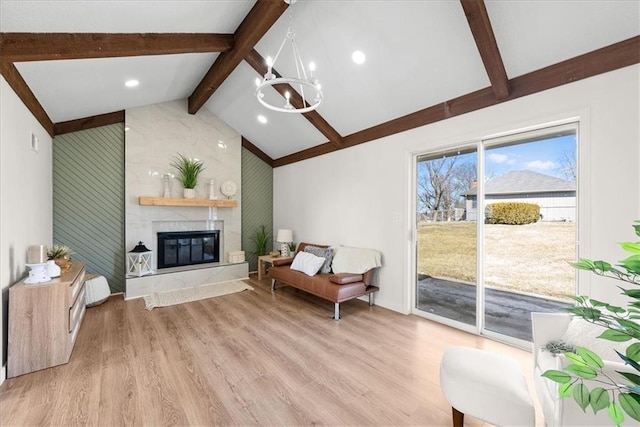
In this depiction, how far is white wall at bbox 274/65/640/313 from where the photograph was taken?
7.45 ft

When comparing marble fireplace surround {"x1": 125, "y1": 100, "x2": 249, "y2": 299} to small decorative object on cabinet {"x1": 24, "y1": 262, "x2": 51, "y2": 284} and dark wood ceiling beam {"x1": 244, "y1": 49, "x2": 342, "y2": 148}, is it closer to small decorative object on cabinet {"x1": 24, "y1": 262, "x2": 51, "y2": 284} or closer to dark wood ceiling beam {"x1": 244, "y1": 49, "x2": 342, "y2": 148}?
small decorative object on cabinet {"x1": 24, "y1": 262, "x2": 51, "y2": 284}

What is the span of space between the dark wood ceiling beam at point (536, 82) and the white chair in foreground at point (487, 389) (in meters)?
2.51

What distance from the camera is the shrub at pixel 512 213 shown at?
2.94 meters

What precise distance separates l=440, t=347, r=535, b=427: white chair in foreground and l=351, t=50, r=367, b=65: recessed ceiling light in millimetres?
3144

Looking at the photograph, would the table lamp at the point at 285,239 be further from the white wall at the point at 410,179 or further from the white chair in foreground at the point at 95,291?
the white chair in foreground at the point at 95,291

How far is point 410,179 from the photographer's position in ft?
12.7

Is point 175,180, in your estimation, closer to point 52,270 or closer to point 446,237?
point 52,270

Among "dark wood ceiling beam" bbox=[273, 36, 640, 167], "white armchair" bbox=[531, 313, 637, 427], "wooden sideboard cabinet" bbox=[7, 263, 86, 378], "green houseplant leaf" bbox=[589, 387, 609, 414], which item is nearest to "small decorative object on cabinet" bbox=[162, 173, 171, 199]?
"wooden sideboard cabinet" bbox=[7, 263, 86, 378]

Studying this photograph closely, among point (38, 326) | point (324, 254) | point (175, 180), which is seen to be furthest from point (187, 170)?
point (38, 326)

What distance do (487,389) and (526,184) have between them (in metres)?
2.28

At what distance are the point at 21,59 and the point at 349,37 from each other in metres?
3.04

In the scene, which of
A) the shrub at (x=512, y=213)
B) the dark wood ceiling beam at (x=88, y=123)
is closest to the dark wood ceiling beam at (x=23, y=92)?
the dark wood ceiling beam at (x=88, y=123)

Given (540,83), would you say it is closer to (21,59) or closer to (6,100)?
(21,59)

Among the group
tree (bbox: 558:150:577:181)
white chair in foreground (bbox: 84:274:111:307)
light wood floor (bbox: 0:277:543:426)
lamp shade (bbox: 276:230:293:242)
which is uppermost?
tree (bbox: 558:150:577:181)
